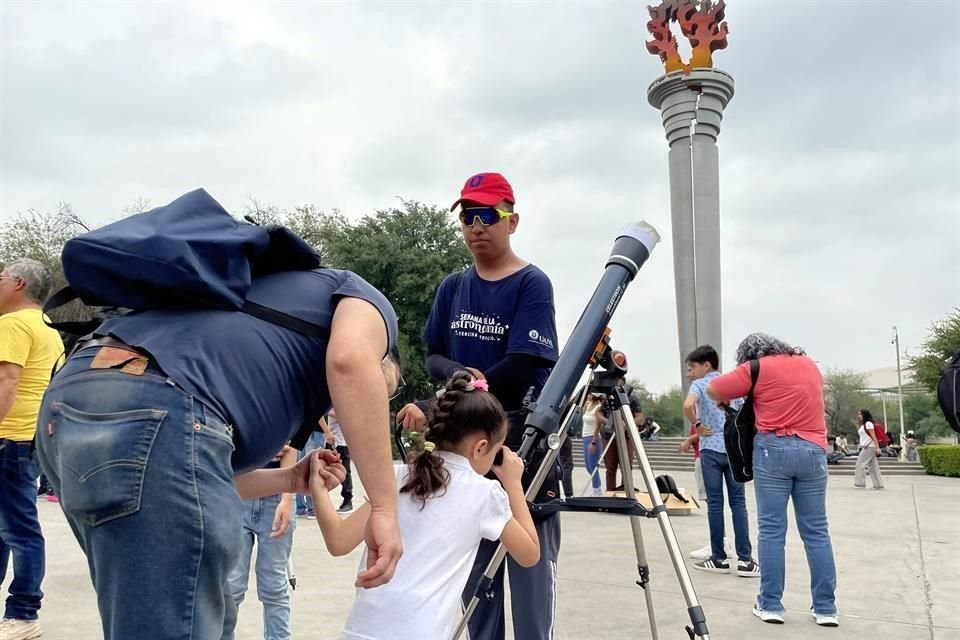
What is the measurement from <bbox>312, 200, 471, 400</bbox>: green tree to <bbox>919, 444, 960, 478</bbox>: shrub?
17.9 metres

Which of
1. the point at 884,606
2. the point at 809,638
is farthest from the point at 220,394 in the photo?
the point at 884,606

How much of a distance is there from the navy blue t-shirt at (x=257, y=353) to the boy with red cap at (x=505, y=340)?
102cm

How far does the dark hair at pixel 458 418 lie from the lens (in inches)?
85.8

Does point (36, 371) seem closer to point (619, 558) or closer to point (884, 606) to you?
point (619, 558)

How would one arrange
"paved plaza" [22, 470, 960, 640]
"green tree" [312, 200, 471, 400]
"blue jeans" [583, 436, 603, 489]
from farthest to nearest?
"green tree" [312, 200, 471, 400], "blue jeans" [583, 436, 603, 489], "paved plaza" [22, 470, 960, 640]

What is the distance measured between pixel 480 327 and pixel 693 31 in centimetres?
1827

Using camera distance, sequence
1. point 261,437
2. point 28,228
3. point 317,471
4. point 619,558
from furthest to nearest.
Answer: point 28,228 → point 619,558 → point 317,471 → point 261,437

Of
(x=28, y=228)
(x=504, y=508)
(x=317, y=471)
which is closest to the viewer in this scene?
(x=317, y=471)

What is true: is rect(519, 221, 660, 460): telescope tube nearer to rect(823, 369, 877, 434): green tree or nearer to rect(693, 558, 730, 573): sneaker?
rect(693, 558, 730, 573): sneaker

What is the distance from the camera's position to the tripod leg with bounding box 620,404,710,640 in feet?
8.05

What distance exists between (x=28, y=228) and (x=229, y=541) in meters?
32.5

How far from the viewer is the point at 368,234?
34.4 m

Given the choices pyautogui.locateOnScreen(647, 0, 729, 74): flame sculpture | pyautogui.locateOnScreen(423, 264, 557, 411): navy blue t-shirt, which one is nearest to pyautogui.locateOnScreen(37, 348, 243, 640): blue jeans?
pyautogui.locateOnScreen(423, 264, 557, 411): navy blue t-shirt

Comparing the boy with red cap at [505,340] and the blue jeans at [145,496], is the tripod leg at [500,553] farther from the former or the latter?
the blue jeans at [145,496]
